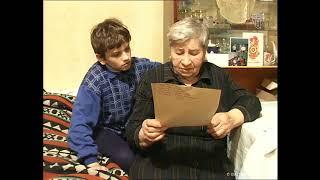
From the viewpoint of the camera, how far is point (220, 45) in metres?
2.14

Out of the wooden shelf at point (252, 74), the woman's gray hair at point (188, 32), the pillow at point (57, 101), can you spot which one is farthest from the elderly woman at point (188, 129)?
the wooden shelf at point (252, 74)

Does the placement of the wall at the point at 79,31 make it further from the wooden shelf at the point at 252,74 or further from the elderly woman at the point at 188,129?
the elderly woman at the point at 188,129

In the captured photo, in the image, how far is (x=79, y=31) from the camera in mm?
2283

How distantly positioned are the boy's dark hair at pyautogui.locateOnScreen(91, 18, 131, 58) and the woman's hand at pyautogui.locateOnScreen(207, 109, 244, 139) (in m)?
0.48

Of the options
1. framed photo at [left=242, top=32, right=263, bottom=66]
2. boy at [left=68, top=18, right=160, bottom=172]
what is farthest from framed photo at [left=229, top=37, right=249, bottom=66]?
boy at [left=68, top=18, right=160, bottom=172]

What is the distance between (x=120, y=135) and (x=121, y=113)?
0.09 metres

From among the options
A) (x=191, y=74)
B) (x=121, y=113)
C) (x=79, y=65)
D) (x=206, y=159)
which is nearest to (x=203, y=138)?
(x=206, y=159)

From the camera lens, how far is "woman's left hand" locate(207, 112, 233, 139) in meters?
1.01

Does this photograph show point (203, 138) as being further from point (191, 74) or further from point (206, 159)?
point (191, 74)

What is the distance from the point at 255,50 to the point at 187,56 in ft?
3.88

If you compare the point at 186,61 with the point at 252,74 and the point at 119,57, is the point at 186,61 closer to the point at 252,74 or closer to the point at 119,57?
the point at 119,57

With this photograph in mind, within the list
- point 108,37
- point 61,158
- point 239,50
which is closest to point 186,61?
point 108,37
